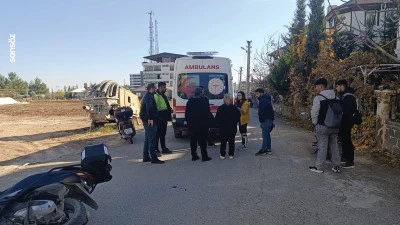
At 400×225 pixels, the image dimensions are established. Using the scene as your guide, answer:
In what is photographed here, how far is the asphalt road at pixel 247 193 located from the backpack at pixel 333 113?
104cm

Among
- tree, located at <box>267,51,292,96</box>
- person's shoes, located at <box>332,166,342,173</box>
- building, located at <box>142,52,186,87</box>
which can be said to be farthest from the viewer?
building, located at <box>142,52,186,87</box>

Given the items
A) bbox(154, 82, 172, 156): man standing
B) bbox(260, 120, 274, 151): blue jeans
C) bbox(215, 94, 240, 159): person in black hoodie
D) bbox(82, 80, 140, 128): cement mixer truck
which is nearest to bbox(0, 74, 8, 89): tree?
bbox(82, 80, 140, 128): cement mixer truck

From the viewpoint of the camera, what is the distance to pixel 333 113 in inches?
235

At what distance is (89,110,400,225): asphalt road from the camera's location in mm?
4258

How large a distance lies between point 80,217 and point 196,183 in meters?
2.70

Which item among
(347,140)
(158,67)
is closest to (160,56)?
(158,67)

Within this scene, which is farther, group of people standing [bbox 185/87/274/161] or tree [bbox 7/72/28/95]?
tree [bbox 7/72/28/95]

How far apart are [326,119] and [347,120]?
37.3 inches

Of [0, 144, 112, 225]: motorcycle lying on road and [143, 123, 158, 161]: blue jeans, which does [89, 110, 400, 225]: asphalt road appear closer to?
[143, 123, 158, 161]: blue jeans

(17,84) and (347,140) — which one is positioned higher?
(17,84)

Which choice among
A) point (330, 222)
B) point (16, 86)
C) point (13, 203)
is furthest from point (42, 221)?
point (16, 86)

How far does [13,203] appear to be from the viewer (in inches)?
127

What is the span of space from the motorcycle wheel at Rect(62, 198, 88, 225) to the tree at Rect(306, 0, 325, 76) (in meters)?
17.2

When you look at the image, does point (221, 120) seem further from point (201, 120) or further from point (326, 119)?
point (326, 119)
